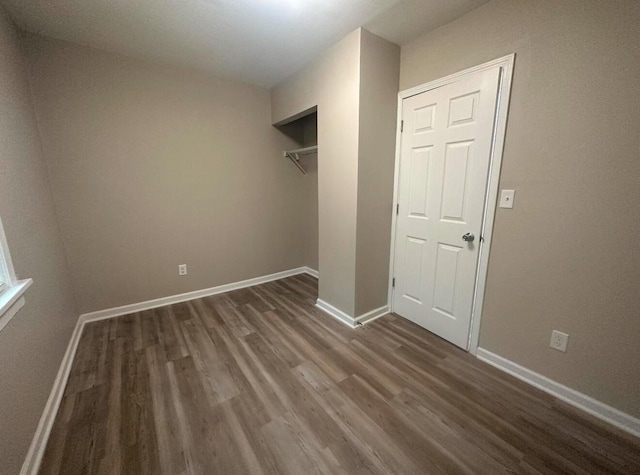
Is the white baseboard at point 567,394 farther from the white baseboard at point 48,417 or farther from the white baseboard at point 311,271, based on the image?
the white baseboard at point 48,417

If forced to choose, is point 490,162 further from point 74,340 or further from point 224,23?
point 74,340

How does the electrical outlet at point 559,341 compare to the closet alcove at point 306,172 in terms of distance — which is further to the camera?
the closet alcove at point 306,172

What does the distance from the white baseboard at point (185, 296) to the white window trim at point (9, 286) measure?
141cm

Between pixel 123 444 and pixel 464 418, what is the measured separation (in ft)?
5.96

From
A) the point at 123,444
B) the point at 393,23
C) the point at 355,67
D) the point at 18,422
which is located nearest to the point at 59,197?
the point at 18,422

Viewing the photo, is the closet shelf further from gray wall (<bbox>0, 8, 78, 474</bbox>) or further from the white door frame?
gray wall (<bbox>0, 8, 78, 474</bbox>)

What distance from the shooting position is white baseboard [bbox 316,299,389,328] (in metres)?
2.35

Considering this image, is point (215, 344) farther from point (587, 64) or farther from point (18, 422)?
point (587, 64)

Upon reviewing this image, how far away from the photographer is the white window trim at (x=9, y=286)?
112 centimetres

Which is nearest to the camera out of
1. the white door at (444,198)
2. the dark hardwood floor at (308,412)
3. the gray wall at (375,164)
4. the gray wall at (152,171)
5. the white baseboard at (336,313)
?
the dark hardwood floor at (308,412)

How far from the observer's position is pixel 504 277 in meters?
1.73

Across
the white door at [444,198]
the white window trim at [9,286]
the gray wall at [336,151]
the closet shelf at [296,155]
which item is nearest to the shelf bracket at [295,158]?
the closet shelf at [296,155]

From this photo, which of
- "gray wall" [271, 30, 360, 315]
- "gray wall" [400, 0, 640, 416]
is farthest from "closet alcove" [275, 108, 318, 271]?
"gray wall" [400, 0, 640, 416]

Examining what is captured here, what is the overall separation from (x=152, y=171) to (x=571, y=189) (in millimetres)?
3341
